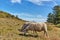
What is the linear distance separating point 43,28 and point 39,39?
238 cm

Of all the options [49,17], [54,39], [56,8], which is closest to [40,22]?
[54,39]

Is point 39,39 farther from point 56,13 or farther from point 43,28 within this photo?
point 56,13

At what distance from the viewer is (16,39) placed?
14703mm

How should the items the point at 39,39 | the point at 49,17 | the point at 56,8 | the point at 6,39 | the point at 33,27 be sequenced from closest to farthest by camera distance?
the point at 6,39 < the point at 39,39 < the point at 33,27 < the point at 56,8 < the point at 49,17

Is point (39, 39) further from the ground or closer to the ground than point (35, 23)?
closer to the ground

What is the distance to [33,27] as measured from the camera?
59.7 ft

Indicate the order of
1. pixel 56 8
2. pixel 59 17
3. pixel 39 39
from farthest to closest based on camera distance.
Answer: pixel 56 8
pixel 59 17
pixel 39 39

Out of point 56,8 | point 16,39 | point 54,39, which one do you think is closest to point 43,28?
point 54,39

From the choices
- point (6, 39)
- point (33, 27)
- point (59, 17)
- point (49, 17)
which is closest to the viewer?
point (6, 39)

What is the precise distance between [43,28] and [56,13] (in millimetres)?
72415

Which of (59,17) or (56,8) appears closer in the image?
(59,17)

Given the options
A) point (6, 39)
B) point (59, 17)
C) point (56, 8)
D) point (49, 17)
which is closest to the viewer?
point (6, 39)

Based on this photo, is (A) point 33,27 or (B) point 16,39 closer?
(B) point 16,39

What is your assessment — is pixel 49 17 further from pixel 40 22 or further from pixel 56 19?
pixel 40 22
